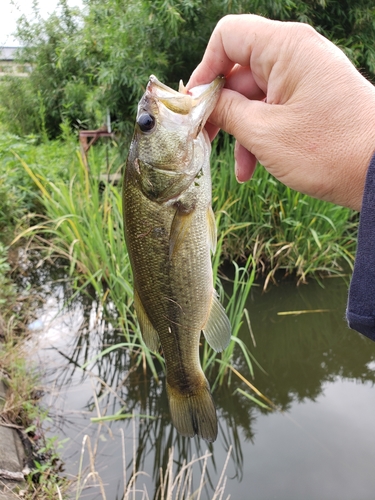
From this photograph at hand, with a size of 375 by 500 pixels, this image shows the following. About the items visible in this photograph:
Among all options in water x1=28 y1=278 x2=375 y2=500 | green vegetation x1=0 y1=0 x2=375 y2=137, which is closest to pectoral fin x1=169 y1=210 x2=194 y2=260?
water x1=28 y1=278 x2=375 y2=500

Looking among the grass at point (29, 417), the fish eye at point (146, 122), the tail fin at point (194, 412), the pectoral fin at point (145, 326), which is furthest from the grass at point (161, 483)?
the fish eye at point (146, 122)

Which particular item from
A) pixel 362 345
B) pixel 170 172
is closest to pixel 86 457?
pixel 170 172

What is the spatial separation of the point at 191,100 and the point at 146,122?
0.16 metres

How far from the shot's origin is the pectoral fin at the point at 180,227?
1.27m

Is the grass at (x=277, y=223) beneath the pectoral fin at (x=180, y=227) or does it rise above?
beneath

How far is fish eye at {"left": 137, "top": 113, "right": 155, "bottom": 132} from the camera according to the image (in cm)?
128

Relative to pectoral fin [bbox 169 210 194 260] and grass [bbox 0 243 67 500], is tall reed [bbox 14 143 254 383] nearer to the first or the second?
grass [bbox 0 243 67 500]

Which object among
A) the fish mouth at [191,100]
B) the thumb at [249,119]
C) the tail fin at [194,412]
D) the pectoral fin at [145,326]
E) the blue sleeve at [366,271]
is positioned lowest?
the tail fin at [194,412]

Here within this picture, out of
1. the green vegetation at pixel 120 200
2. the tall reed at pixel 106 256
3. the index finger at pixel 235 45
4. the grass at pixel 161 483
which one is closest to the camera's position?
the index finger at pixel 235 45

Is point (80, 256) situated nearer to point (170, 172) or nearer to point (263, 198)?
point (263, 198)

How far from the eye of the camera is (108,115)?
5.84 metres

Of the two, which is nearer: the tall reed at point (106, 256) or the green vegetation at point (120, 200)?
the tall reed at point (106, 256)

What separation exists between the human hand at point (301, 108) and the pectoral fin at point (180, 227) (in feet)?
1.07

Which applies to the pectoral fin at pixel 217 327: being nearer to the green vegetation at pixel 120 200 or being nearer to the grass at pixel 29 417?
the grass at pixel 29 417
